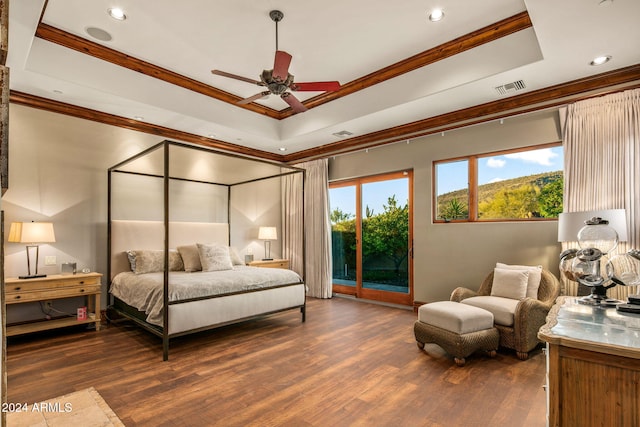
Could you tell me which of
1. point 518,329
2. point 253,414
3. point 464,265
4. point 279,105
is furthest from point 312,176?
point 253,414

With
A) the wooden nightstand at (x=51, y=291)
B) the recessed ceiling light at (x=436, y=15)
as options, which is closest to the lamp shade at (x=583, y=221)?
the recessed ceiling light at (x=436, y=15)

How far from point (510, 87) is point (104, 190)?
539 centimetres

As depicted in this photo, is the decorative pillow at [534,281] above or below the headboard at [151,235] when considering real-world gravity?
below

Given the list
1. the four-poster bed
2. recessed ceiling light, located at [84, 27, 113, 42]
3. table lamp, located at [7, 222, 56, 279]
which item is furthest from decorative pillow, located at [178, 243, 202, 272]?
recessed ceiling light, located at [84, 27, 113, 42]

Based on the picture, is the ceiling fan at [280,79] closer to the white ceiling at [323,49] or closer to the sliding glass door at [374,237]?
the white ceiling at [323,49]

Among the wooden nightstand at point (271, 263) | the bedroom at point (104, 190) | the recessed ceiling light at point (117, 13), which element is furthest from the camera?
the wooden nightstand at point (271, 263)

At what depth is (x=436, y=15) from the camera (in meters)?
3.18

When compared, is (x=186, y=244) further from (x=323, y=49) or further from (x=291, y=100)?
(x=323, y=49)

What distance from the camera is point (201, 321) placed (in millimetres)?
3523

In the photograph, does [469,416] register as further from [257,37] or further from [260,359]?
[257,37]

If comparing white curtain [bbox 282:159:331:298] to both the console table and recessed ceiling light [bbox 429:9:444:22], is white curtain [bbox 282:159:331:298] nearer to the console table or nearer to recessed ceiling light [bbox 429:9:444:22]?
recessed ceiling light [bbox 429:9:444:22]

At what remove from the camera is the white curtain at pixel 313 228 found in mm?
6395

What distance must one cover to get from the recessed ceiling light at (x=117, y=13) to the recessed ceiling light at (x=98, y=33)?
1.17 feet

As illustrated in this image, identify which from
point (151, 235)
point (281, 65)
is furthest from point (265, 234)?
point (281, 65)
